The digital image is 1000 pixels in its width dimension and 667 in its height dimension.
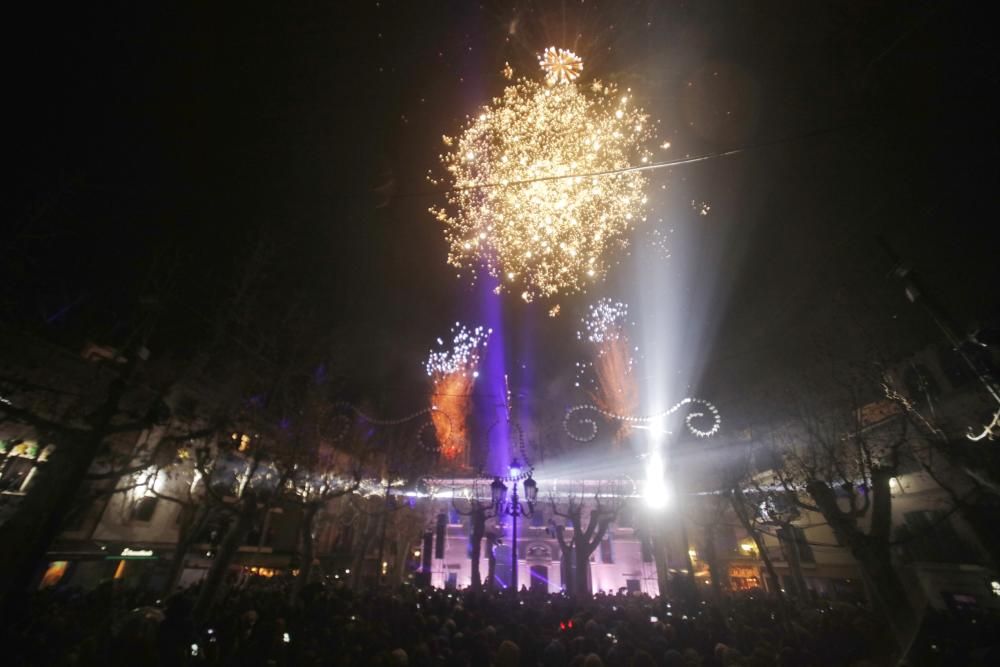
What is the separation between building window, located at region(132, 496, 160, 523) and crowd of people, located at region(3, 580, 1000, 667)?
12118 millimetres

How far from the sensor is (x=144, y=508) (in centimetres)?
2523

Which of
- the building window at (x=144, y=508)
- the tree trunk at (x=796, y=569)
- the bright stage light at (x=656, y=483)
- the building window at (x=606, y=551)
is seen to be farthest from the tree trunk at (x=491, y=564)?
the building window at (x=144, y=508)

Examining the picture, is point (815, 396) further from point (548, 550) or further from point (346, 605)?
point (548, 550)

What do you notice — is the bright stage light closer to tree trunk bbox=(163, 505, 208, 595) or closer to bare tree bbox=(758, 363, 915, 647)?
bare tree bbox=(758, 363, 915, 647)

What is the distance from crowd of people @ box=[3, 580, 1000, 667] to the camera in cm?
745

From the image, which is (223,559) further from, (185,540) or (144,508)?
(144,508)

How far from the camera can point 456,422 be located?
40406mm

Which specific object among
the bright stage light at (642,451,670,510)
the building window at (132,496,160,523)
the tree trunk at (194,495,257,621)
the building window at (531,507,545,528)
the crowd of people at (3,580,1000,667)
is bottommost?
the crowd of people at (3,580,1000,667)

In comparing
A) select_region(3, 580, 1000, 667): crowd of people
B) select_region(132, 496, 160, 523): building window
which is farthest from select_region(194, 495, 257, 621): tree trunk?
select_region(132, 496, 160, 523): building window

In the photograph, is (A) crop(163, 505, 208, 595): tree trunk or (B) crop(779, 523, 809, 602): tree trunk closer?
(A) crop(163, 505, 208, 595): tree trunk

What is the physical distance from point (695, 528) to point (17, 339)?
2005 inches

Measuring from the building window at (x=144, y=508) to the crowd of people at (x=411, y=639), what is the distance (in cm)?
1212

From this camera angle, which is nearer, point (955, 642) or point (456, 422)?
point (955, 642)

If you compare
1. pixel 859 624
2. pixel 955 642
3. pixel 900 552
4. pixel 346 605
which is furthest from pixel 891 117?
pixel 900 552
